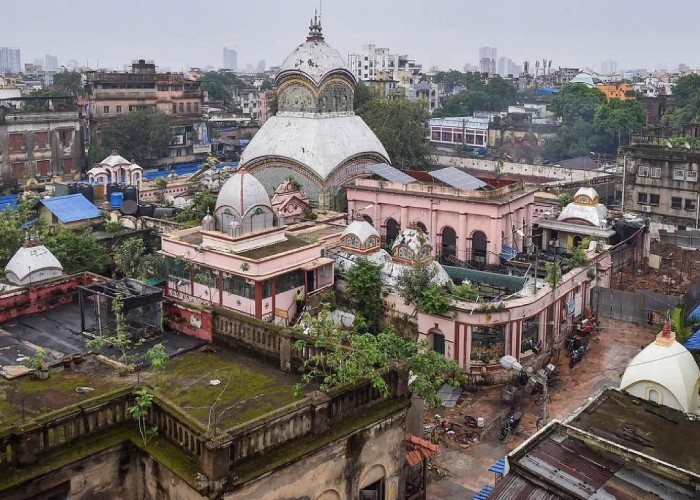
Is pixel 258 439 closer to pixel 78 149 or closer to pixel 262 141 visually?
pixel 262 141

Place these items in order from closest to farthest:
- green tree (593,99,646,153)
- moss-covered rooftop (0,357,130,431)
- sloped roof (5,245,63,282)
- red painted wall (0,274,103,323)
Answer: moss-covered rooftop (0,357,130,431) < red painted wall (0,274,103,323) < sloped roof (5,245,63,282) < green tree (593,99,646,153)

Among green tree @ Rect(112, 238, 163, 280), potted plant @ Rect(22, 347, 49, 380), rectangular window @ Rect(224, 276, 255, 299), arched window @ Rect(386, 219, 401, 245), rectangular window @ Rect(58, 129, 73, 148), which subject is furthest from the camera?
rectangular window @ Rect(58, 129, 73, 148)

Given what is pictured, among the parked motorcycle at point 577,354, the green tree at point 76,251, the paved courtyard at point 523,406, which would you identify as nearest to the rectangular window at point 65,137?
the green tree at point 76,251

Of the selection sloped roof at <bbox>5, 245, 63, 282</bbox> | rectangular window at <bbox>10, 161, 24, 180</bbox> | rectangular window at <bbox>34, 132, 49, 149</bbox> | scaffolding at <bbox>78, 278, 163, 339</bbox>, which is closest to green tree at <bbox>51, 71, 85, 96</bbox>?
rectangular window at <bbox>34, 132, 49, 149</bbox>

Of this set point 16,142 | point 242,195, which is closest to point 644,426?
point 242,195

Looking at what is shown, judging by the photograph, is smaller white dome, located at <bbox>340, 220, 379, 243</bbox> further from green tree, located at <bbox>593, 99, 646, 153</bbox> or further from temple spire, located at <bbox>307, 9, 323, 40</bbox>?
green tree, located at <bbox>593, 99, 646, 153</bbox>

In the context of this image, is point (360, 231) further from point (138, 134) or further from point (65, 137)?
point (138, 134)

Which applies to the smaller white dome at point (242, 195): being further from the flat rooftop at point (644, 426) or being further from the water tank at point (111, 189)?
the flat rooftop at point (644, 426)
